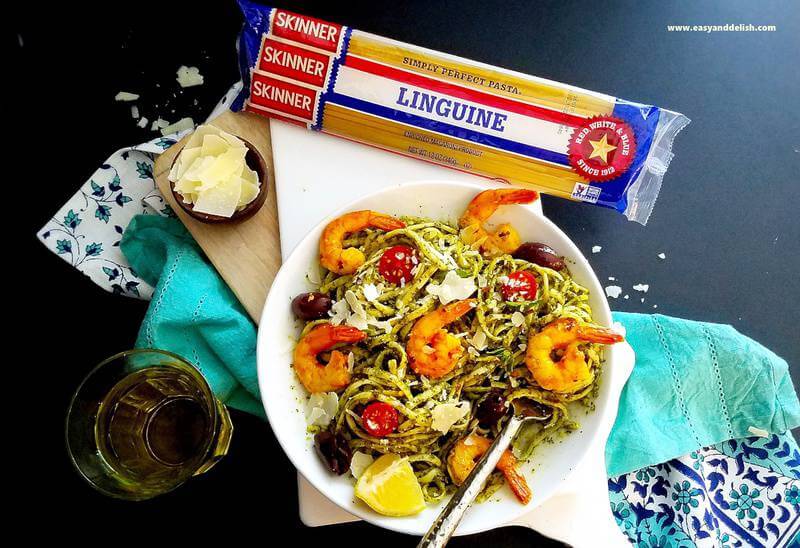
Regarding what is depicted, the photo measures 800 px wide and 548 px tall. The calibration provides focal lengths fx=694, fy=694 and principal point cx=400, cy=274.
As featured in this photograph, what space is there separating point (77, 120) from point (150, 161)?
0.50 m

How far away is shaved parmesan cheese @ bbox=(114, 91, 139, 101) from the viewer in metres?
2.83

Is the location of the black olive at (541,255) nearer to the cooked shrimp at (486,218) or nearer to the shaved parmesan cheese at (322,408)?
the cooked shrimp at (486,218)

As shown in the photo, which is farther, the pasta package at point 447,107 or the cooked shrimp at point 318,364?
the pasta package at point 447,107

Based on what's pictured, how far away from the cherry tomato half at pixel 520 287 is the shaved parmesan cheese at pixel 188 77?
159cm

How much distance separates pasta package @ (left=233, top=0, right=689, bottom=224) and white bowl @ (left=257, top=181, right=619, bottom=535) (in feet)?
1.01

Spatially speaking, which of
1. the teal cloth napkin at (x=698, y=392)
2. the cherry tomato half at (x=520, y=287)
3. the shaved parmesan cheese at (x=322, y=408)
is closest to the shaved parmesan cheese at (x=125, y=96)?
the shaved parmesan cheese at (x=322, y=408)

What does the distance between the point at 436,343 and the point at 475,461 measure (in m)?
0.37

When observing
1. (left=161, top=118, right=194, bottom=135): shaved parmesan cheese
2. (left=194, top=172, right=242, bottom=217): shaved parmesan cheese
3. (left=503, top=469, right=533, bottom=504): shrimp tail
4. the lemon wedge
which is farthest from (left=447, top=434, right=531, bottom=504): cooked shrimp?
(left=161, top=118, right=194, bottom=135): shaved parmesan cheese

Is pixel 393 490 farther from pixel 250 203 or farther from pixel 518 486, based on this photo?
pixel 250 203

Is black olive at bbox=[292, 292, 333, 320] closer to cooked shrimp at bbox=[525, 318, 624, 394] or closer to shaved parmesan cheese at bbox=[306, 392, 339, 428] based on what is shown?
shaved parmesan cheese at bbox=[306, 392, 339, 428]

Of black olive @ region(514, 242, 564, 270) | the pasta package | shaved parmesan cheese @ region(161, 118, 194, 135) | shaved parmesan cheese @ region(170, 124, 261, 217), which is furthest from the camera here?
shaved parmesan cheese @ region(161, 118, 194, 135)

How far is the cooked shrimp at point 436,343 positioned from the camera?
1963mm

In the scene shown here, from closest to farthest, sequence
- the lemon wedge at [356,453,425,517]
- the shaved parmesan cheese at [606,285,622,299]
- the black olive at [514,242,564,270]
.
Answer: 1. the lemon wedge at [356,453,425,517]
2. the black olive at [514,242,564,270]
3. the shaved parmesan cheese at [606,285,622,299]

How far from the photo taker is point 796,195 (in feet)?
8.95
